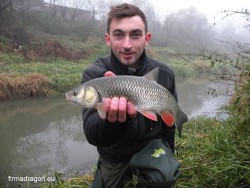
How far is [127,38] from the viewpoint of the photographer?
9.12ft

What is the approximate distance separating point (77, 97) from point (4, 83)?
420 inches

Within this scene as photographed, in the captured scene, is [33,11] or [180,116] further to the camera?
[33,11]

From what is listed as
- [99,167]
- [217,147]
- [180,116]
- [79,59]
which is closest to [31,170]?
[99,167]

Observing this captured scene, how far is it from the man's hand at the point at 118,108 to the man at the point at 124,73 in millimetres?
284

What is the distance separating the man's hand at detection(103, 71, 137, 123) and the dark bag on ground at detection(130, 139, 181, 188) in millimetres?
640

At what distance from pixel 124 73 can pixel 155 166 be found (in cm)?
89

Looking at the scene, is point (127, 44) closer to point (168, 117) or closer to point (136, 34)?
point (136, 34)

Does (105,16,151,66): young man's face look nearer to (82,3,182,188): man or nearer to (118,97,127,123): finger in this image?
(82,3,182,188): man

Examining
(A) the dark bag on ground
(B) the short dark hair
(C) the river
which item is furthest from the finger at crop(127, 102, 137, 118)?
(C) the river

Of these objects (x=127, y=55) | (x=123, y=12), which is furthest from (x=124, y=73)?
(x=123, y=12)

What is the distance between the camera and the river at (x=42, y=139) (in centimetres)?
664

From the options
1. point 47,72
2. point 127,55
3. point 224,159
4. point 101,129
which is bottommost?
point 47,72

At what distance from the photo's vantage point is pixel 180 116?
2680mm

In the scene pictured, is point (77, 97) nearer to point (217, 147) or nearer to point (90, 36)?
point (217, 147)
